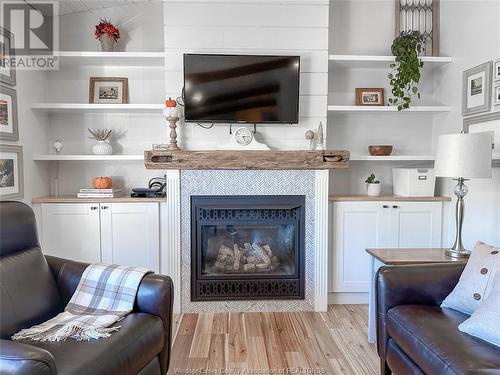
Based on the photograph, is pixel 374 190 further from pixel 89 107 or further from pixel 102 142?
pixel 89 107

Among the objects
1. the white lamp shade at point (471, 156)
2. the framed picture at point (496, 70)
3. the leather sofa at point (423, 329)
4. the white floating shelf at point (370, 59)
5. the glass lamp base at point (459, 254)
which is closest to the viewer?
the leather sofa at point (423, 329)

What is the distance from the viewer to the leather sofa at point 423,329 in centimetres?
134

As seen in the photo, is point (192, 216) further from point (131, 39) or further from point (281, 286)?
point (131, 39)

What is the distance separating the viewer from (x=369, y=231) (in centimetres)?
306

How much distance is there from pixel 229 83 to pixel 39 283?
1880 millimetres

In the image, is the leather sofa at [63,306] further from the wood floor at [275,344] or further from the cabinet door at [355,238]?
the cabinet door at [355,238]

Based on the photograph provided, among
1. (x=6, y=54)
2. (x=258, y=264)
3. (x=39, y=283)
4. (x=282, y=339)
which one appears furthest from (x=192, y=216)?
(x=6, y=54)

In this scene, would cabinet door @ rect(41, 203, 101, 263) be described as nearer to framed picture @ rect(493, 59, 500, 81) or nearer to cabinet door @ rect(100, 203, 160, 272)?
cabinet door @ rect(100, 203, 160, 272)

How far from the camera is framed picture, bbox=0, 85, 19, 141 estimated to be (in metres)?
2.61

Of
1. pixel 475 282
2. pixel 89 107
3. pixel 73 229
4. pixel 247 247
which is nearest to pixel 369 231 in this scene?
pixel 247 247

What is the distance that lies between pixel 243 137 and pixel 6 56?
182cm

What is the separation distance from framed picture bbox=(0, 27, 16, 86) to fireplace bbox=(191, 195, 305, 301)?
1.59m

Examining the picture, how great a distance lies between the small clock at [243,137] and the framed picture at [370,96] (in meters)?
1.12

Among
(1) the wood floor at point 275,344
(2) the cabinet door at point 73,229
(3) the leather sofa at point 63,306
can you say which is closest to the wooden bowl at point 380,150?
(1) the wood floor at point 275,344
